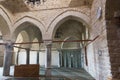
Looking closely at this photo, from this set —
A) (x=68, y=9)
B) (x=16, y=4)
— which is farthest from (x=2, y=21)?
(x=68, y=9)

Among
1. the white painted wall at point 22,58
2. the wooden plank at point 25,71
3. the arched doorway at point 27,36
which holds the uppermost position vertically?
the arched doorway at point 27,36

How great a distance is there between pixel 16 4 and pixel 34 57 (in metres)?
9.99

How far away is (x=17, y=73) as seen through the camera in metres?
8.77

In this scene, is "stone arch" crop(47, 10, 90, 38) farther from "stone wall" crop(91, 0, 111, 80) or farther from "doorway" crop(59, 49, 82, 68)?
"doorway" crop(59, 49, 82, 68)

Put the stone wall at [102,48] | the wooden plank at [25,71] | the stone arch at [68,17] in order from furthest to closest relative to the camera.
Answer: the wooden plank at [25,71]
the stone arch at [68,17]
the stone wall at [102,48]

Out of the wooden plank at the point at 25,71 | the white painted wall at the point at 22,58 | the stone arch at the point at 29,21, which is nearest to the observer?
the wooden plank at the point at 25,71

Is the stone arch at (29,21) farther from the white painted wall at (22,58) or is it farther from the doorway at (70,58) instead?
the white painted wall at (22,58)

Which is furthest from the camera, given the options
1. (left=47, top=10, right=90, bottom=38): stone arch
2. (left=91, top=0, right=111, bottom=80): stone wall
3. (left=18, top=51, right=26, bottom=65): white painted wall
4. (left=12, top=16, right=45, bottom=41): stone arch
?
(left=18, top=51, right=26, bottom=65): white painted wall

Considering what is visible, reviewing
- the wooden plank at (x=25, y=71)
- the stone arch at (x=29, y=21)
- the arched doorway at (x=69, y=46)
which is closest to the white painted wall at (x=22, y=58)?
the arched doorway at (x=69, y=46)

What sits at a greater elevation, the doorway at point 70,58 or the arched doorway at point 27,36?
the arched doorway at point 27,36

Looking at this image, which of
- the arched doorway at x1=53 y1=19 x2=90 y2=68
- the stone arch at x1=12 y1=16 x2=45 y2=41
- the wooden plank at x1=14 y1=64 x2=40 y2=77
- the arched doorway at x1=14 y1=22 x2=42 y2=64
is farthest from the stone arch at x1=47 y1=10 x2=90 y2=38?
the arched doorway at x1=53 y1=19 x2=90 y2=68

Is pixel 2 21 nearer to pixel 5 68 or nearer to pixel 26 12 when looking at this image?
pixel 26 12

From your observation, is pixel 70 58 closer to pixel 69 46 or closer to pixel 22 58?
pixel 69 46

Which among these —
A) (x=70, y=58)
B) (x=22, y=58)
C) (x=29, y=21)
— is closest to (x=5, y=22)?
(x=29, y=21)
